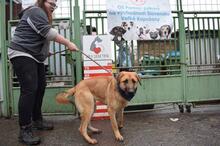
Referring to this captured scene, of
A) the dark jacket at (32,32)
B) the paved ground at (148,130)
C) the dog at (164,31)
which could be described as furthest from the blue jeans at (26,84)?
the dog at (164,31)

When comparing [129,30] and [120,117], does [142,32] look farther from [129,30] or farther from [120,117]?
[120,117]

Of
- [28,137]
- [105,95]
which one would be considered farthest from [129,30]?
[28,137]

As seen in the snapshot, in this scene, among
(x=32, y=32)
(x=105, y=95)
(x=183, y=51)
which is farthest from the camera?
(x=183, y=51)

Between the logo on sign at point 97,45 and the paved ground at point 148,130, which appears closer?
the paved ground at point 148,130

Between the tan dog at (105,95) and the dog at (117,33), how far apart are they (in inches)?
52.7

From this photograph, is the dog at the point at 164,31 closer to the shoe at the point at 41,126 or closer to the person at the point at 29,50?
the person at the point at 29,50

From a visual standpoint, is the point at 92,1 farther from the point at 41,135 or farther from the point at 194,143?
the point at 194,143

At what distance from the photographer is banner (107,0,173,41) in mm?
6777

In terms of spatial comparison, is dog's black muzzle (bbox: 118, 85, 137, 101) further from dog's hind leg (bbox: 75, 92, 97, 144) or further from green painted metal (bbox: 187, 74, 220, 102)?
green painted metal (bbox: 187, 74, 220, 102)

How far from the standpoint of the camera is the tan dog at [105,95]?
513cm

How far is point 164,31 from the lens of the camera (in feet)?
23.0

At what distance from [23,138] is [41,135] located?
0.56 meters

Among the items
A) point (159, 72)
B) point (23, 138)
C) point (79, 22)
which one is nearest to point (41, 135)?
point (23, 138)

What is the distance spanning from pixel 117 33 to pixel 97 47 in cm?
52
